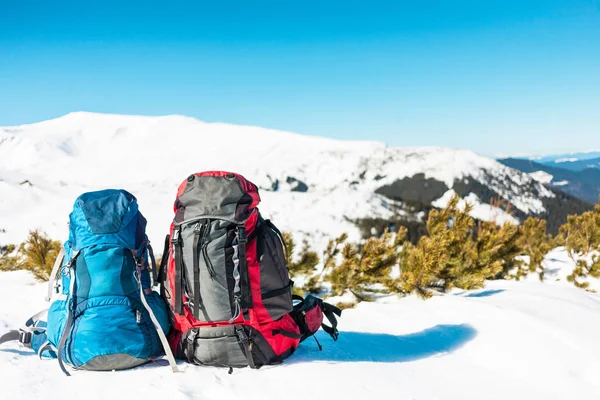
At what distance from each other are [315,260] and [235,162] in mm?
108925

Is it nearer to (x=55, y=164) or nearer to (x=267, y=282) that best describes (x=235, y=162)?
(x=55, y=164)

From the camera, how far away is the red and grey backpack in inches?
101

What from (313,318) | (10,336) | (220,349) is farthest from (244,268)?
(10,336)

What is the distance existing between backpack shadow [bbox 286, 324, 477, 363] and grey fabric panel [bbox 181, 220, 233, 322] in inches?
28.8

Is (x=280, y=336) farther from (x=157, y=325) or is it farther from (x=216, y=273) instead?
(x=157, y=325)

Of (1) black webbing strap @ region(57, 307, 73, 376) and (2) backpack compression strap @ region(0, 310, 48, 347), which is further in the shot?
(2) backpack compression strap @ region(0, 310, 48, 347)

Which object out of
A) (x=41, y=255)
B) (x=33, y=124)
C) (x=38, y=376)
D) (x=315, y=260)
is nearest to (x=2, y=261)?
(x=41, y=255)

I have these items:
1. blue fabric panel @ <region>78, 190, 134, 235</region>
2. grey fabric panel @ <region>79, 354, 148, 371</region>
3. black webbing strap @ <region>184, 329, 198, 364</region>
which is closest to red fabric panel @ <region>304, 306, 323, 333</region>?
black webbing strap @ <region>184, 329, 198, 364</region>

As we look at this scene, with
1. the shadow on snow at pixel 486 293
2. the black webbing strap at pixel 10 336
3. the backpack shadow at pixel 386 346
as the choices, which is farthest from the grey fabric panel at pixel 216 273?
the shadow on snow at pixel 486 293

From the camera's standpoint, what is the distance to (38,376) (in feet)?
7.68

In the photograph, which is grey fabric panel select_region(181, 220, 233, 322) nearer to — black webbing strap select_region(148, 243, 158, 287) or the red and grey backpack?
the red and grey backpack

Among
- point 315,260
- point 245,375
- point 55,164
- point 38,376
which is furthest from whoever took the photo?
point 55,164

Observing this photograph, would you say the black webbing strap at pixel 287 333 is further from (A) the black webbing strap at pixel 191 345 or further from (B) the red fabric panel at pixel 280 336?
(A) the black webbing strap at pixel 191 345

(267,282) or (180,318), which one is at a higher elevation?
(267,282)
